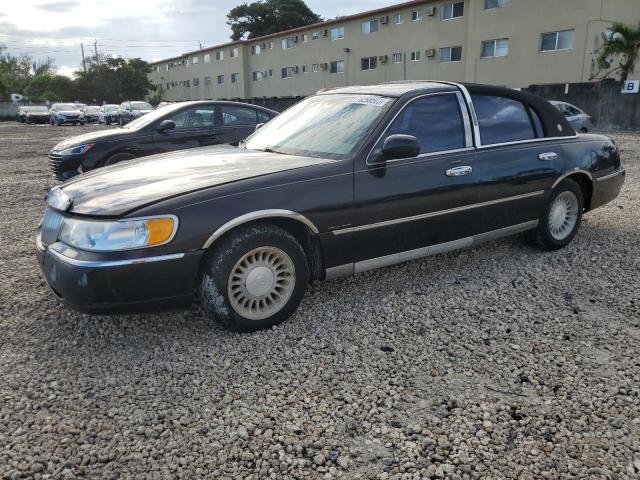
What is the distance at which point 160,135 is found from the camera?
7.93 meters

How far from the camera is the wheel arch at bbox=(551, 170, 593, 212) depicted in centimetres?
481

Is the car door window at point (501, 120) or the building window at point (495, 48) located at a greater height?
the building window at point (495, 48)

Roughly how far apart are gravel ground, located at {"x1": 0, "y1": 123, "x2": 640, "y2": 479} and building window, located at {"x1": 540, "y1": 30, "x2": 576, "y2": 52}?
23757 mm

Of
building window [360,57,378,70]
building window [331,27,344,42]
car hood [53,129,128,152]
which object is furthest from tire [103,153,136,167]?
building window [331,27,344,42]

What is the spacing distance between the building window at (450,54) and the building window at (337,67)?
9196 millimetres

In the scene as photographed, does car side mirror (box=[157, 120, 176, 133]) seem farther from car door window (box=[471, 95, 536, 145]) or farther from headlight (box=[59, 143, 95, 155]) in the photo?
car door window (box=[471, 95, 536, 145])

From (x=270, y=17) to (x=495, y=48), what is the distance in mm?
37102

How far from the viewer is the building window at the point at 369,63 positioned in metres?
34.6

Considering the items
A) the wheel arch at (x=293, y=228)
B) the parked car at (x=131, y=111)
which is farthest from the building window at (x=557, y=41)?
the wheel arch at (x=293, y=228)

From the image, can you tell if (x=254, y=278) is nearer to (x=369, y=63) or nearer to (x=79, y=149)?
(x=79, y=149)

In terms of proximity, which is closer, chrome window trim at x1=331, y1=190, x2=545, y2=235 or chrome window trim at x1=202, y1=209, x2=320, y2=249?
chrome window trim at x1=202, y1=209, x2=320, y2=249

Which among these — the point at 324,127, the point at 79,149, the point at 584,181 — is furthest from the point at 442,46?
the point at 324,127

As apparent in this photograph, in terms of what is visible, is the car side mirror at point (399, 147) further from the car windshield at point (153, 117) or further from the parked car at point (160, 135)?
the car windshield at point (153, 117)

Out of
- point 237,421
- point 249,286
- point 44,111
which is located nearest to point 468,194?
point 249,286
